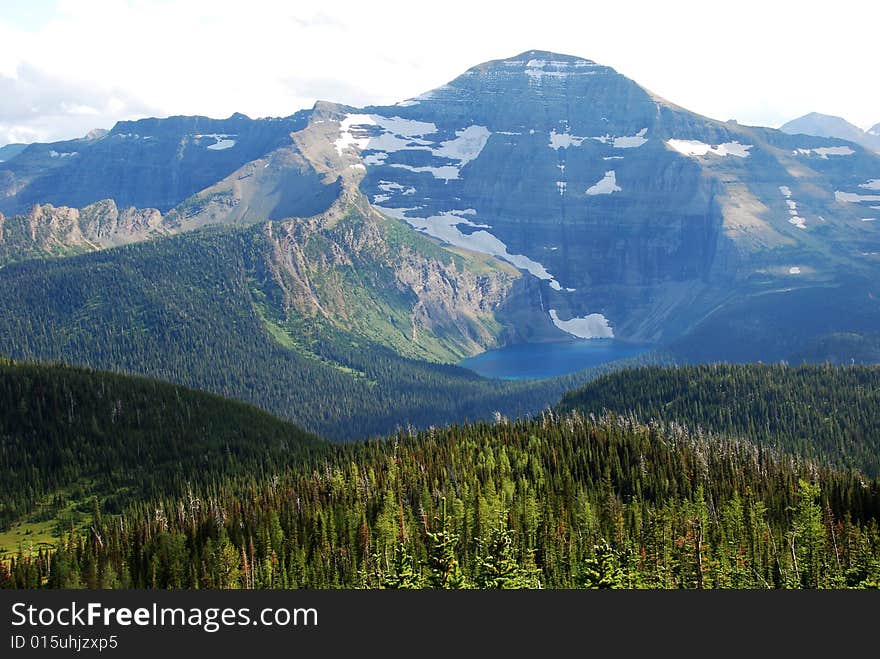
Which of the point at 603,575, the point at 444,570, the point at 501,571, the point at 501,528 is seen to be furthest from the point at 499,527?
the point at 603,575

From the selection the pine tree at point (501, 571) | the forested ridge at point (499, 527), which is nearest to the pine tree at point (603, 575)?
the forested ridge at point (499, 527)

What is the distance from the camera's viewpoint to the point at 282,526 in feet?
483

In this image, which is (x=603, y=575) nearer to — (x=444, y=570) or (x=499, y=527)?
(x=444, y=570)

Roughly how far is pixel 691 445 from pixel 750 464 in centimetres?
1371

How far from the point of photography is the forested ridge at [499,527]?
373 ft

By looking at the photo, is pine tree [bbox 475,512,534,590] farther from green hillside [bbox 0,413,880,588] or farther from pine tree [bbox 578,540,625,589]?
pine tree [bbox 578,540,625,589]

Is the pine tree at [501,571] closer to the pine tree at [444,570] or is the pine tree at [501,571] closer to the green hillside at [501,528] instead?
Answer: the green hillside at [501,528]

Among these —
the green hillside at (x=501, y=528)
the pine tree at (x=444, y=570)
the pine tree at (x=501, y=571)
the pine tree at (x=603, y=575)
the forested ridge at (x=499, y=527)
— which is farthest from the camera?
the forested ridge at (x=499, y=527)

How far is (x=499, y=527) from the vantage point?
131 meters

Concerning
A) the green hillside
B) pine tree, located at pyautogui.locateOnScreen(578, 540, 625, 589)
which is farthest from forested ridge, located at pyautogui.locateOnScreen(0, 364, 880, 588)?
the green hillside

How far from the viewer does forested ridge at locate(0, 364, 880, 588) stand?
373 ft

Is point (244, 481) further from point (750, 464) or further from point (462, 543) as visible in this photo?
point (750, 464)

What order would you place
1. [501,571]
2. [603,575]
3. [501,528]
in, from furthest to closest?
[501,528] → [501,571] → [603,575]

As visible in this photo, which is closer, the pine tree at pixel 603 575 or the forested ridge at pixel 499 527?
the pine tree at pixel 603 575
